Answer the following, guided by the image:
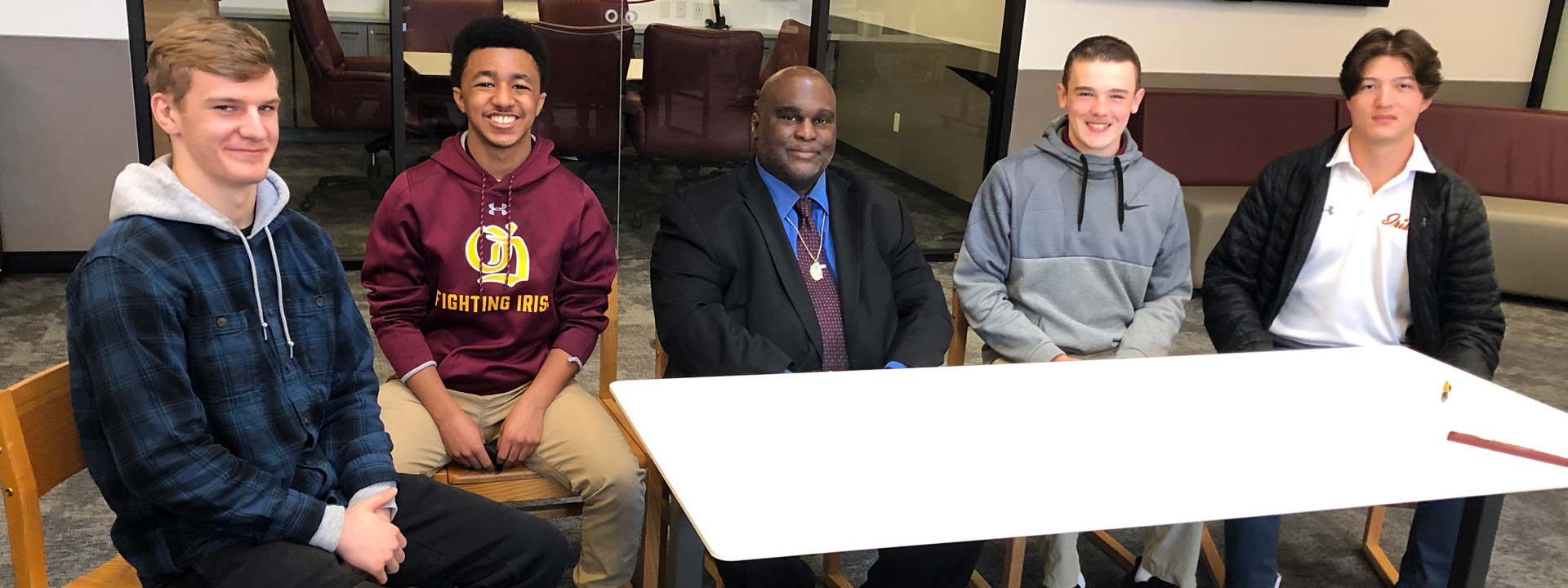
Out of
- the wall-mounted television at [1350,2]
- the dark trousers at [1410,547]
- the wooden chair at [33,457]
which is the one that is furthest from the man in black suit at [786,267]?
the wall-mounted television at [1350,2]

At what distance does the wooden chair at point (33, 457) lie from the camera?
1481 millimetres

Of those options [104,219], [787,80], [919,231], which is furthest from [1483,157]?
[104,219]

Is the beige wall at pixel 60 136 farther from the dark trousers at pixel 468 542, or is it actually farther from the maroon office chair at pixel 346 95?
the dark trousers at pixel 468 542

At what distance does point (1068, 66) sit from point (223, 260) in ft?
5.54

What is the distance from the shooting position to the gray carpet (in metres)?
2.43

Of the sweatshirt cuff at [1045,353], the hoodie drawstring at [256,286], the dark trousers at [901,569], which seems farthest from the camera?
the sweatshirt cuff at [1045,353]

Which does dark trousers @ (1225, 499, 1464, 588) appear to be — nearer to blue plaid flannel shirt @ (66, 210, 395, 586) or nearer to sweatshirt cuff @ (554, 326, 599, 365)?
sweatshirt cuff @ (554, 326, 599, 365)

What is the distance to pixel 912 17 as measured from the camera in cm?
514

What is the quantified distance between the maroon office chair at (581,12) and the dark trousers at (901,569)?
10.1 feet

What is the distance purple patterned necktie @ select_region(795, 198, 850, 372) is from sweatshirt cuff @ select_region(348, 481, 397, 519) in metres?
0.86

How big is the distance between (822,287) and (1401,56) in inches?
49.7

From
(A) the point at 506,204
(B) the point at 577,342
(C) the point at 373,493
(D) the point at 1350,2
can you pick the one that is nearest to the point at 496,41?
(A) the point at 506,204

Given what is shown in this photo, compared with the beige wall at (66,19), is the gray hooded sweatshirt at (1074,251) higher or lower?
lower

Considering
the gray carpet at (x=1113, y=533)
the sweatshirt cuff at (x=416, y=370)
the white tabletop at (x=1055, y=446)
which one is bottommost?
the gray carpet at (x=1113, y=533)
